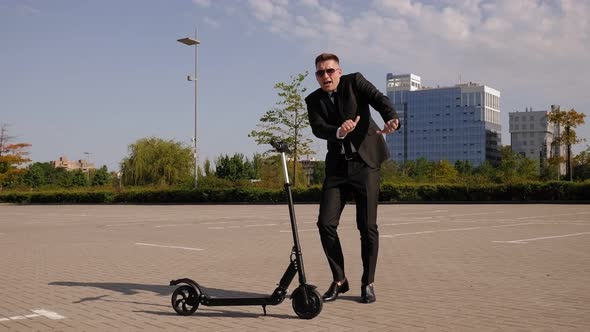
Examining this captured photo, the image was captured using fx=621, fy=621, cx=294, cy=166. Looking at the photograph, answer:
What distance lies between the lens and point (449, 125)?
166 metres

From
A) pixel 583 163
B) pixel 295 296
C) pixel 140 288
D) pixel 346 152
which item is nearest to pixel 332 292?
pixel 295 296

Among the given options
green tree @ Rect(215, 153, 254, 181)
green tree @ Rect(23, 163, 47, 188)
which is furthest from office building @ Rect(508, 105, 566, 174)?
green tree @ Rect(23, 163, 47, 188)

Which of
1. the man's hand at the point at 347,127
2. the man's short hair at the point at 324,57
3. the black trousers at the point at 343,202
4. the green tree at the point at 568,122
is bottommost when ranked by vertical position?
the black trousers at the point at 343,202

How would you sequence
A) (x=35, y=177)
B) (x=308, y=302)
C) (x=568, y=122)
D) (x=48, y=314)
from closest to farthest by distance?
1. (x=308, y=302)
2. (x=48, y=314)
3. (x=568, y=122)
4. (x=35, y=177)

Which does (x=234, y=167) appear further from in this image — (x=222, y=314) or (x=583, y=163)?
(x=222, y=314)

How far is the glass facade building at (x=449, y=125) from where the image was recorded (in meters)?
163

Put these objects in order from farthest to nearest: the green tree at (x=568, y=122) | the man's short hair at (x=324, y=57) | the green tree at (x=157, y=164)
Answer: the green tree at (x=157, y=164) → the green tree at (x=568, y=122) → the man's short hair at (x=324, y=57)

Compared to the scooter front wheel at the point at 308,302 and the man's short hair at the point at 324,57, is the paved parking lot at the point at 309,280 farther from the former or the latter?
the man's short hair at the point at 324,57

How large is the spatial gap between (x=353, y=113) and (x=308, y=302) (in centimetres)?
150

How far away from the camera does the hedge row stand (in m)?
31.1

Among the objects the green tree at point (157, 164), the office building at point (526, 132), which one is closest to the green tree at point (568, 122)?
the green tree at point (157, 164)

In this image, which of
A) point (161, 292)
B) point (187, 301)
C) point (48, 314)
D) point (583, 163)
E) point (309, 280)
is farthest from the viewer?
point (583, 163)

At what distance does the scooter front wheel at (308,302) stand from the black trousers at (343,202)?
2.02 ft

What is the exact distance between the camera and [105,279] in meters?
6.55
